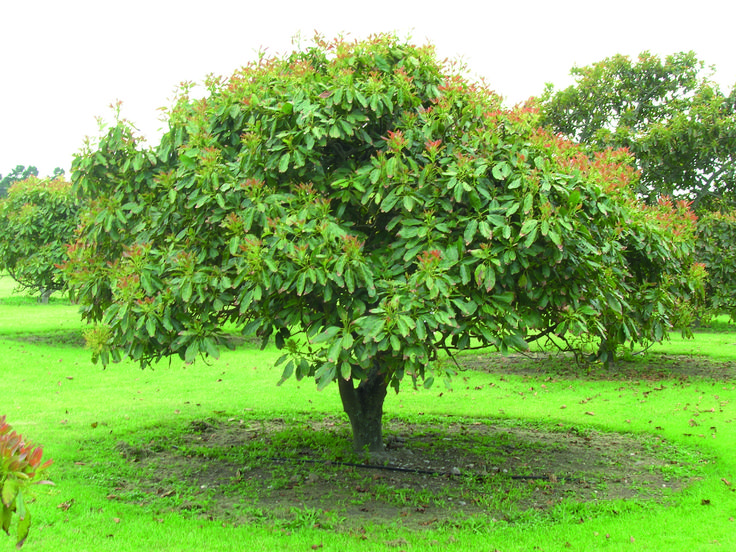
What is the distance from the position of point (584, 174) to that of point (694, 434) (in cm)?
498

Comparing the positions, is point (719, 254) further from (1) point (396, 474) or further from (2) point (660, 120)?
(1) point (396, 474)

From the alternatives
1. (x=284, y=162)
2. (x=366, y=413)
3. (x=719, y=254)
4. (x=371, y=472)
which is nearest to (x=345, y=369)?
(x=284, y=162)

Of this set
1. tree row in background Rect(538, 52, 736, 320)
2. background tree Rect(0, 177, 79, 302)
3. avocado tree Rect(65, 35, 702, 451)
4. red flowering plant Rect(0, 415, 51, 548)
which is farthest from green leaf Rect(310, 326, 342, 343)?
background tree Rect(0, 177, 79, 302)

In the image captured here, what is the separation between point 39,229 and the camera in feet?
60.8

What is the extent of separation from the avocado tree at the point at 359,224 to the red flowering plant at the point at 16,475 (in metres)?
2.78

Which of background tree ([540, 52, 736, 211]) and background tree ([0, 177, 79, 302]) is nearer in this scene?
background tree ([540, 52, 736, 211])

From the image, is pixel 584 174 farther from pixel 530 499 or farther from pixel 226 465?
pixel 226 465

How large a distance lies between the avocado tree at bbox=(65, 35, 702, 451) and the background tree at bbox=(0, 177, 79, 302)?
40.1ft

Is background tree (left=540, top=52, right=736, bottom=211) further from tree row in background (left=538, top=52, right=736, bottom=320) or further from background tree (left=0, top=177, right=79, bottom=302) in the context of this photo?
background tree (left=0, top=177, right=79, bottom=302)

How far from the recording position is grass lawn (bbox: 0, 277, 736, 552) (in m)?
5.46

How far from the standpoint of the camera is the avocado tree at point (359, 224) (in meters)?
5.40

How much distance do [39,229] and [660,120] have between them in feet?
57.4

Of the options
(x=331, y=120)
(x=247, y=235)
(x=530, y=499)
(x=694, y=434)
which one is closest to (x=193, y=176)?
(x=247, y=235)

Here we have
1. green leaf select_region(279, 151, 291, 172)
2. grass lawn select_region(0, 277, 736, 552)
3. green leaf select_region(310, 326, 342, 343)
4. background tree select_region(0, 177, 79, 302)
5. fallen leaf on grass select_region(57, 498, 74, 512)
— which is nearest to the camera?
green leaf select_region(310, 326, 342, 343)
